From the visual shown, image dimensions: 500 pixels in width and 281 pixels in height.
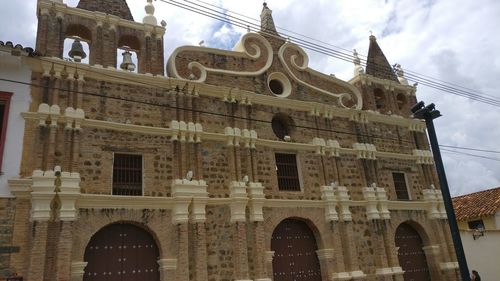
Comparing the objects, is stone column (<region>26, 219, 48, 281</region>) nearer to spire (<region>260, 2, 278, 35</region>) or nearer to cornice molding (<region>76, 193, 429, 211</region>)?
cornice molding (<region>76, 193, 429, 211</region>)

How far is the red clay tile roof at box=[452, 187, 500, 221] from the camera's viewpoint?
24359mm

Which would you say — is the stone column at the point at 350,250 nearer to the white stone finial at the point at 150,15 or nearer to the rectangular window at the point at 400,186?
the rectangular window at the point at 400,186

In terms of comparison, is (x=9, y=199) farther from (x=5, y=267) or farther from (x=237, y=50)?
(x=237, y=50)

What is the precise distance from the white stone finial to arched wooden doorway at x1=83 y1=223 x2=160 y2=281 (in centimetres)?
739

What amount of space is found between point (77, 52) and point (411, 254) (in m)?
15.7

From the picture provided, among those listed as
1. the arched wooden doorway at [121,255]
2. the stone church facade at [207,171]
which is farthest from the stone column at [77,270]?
the arched wooden doorway at [121,255]

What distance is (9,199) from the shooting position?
35.9ft

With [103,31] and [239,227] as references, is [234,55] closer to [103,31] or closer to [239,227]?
[103,31]

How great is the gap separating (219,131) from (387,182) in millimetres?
8377

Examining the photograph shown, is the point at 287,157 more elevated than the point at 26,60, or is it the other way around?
the point at 26,60

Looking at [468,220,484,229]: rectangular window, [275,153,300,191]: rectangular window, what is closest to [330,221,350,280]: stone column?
[275,153,300,191]: rectangular window

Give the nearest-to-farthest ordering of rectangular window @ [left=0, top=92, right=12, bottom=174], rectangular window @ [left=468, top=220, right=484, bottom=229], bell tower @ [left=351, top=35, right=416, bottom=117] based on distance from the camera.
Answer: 1. rectangular window @ [left=0, top=92, right=12, bottom=174]
2. bell tower @ [left=351, top=35, right=416, bottom=117]
3. rectangular window @ [left=468, top=220, right=484, bottom=229]

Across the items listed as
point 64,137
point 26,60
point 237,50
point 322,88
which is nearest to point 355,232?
point 322,88

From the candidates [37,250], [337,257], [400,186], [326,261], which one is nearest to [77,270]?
[37,250]
